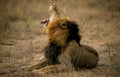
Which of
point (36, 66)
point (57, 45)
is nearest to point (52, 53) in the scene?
point (57, 45)

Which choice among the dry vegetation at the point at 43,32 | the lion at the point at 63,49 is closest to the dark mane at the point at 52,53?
the lion at the point at 63,49

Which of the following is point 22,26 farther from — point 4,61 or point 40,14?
point 4,61

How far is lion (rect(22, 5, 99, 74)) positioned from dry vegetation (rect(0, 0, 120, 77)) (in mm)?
194

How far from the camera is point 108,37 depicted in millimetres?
11688

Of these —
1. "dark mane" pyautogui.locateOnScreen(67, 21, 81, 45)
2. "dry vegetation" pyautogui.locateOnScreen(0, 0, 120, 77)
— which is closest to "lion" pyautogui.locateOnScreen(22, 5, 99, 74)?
"dark mane" pyautogui.locateOnScreen(67, 21, 81, 45)

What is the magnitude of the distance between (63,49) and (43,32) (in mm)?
4977

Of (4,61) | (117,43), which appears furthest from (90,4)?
(4,61)

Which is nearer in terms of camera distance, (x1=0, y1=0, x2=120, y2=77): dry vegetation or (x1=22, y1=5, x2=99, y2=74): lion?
(x1=22, y1=5, x2=99, y2=74): lion

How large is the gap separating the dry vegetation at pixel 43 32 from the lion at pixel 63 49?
0.19 m

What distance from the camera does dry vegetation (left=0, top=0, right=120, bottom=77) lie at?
8109mm

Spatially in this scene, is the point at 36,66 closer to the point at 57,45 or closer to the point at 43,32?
the point at 57,45

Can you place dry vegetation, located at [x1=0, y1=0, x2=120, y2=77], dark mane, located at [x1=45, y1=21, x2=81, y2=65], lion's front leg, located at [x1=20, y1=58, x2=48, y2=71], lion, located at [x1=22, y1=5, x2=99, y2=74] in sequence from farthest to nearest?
dry vegetation, located at [x1=0, y1=0, x2=120, y2=77]
lion's front leg, located at [x1=20, y1=58, x2=48, y2=71]
dark mane, located at [x1=45, y1=21, x2=81, y2=65]
lion, located at [x1=22, y1=5, x2=99, y2=74]

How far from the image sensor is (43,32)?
501 inches

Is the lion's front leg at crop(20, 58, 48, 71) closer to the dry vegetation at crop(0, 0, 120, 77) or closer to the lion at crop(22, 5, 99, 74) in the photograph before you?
the lion at crop(22, 5, 99, 74)
